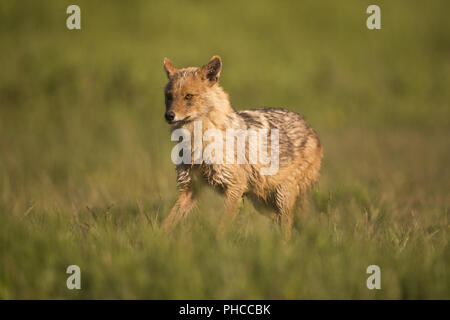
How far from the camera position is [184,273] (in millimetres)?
3443

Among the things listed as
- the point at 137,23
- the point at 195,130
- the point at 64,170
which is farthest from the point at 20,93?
the point at 195,130

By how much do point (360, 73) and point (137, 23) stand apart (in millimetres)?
8421

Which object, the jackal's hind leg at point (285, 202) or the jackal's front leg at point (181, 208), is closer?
the jackal's front leg at point (181, 208)

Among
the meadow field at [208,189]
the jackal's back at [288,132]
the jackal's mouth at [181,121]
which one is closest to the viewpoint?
the meadow field at [208,189]

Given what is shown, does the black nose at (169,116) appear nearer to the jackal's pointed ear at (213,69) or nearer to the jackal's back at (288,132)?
the jackal's pointed ear at (213,69)

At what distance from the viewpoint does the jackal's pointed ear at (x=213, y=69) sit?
5051 millimetres

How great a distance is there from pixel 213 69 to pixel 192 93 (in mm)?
409

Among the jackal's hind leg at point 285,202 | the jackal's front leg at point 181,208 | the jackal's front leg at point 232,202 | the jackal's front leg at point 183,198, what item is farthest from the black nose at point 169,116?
the jackal's hind leg at point 285,202

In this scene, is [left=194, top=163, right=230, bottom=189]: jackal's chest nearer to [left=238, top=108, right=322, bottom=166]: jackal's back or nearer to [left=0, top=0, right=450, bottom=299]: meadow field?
[left=0, top=0, right=450, bottom=299]: meadow field

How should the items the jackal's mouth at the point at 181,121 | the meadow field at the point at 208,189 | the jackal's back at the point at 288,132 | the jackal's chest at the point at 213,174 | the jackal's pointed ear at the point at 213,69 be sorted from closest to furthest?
the meadow field at the point at 208,189 < the jackal's mouth at the point at 181,121 < the jackal's chest at the point at 213,174 < the jackal's pointed ear at the point at 213,69 < the jackal's back at the point at 288,132

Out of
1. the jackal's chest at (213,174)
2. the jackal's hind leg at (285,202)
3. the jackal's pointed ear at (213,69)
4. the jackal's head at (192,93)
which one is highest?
the jackal's pointed ear at (213,69)

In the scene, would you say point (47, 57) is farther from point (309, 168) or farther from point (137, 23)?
point (309, 168)

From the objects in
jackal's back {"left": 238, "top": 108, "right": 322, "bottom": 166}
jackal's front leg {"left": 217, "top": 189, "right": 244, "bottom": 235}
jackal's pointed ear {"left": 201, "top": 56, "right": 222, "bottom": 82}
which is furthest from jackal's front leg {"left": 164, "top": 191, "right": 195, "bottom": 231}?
jackal's pointed ear {"left": 201, "top": 56, "right": 222, "bottom": 82}

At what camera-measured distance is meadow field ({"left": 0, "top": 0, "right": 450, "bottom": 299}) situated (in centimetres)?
359
